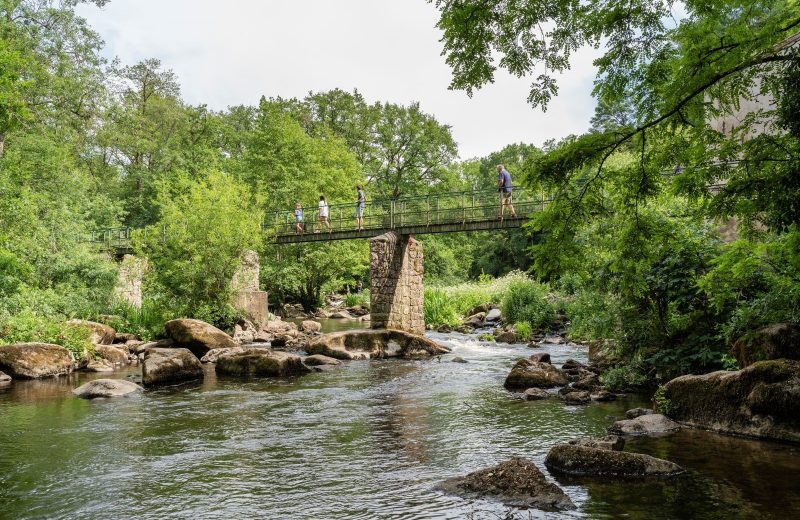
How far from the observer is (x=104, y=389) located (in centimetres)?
1263

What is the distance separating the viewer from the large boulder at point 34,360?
49.6ft

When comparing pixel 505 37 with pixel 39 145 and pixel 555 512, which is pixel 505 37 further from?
pixel 39 145

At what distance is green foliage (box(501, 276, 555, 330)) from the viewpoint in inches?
995

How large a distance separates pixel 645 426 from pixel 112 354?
590 inches

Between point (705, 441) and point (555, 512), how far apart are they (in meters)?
3.60

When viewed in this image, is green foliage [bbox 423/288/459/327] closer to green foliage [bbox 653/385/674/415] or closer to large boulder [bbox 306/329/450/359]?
large boulder [bbox 306/329/450/359]

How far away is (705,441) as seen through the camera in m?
8.36

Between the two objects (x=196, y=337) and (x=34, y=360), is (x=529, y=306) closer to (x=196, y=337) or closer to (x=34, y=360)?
(x=196, y=337)

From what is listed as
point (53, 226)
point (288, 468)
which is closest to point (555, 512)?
point (288, 468)

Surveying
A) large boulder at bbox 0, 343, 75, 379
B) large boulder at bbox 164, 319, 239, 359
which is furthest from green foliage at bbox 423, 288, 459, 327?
large boulder at bbox 0, 343, 75, 379

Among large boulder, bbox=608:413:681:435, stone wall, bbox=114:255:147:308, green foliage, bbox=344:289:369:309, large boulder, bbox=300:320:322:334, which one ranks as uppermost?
stone wall, bbox=114:255:147:308

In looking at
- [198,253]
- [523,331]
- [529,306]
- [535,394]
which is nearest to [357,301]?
[529,306]

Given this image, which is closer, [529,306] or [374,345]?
[374,345]

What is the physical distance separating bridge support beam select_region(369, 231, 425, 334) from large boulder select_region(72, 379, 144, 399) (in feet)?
33.4
